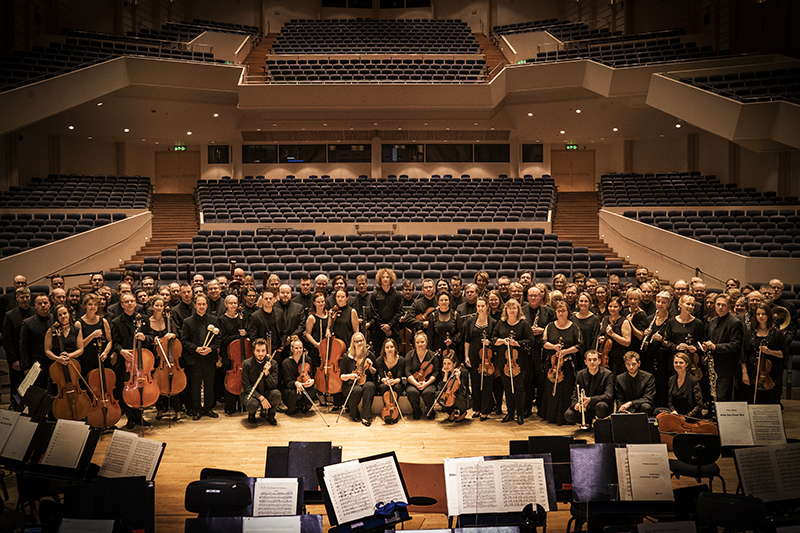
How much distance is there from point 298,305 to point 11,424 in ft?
9.44

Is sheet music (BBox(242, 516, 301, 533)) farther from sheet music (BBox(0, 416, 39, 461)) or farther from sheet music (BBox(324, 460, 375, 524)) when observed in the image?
sheet music (BBox(0, 416, 39, 461))

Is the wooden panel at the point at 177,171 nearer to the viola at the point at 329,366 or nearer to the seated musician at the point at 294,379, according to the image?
the seated musician at the point at 294,379

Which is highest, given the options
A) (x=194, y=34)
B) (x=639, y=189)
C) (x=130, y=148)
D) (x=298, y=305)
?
A: (x=194, y=34)

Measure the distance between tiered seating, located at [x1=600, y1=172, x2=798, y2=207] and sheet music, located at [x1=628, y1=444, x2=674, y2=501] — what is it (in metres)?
11.3

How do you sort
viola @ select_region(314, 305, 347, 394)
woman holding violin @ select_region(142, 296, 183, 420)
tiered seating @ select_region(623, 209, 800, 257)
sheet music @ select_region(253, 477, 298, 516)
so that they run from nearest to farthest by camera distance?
sheet music @ select_region(253, 477, 298, 516)
woman holding violin @ select_region(142, 296, 183, 420)
viola @ select_region(314, 305, 347, 394)
tiered seating @ select_region(623, 209, 800, 257)

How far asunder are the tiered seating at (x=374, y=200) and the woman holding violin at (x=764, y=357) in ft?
25.8

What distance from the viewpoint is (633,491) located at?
329 centimetres

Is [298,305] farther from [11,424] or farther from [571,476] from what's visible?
[571,476]

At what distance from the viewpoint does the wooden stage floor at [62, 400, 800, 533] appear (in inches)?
183

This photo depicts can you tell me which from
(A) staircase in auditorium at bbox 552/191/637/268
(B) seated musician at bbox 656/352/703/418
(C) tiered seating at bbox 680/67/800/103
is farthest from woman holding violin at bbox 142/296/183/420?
(C) tiered seating at bbox 680/67/800/103

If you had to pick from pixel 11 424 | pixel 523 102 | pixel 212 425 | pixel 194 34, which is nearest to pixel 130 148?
pixel 194 34

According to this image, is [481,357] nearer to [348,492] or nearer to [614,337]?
[614,337]

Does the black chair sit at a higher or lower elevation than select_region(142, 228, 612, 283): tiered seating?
lower

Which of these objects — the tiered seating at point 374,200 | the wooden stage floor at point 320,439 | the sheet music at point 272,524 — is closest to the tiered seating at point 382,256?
the tiered seating at point 374,200
